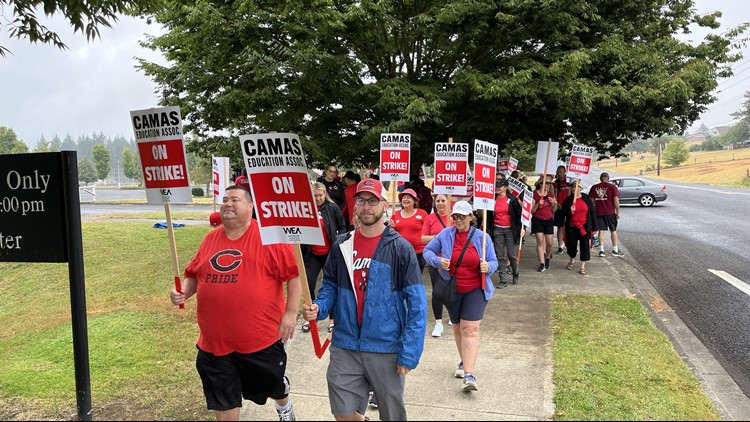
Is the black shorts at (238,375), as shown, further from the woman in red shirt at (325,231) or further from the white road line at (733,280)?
the white road line at (733,280)

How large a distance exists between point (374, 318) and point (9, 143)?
8336cm

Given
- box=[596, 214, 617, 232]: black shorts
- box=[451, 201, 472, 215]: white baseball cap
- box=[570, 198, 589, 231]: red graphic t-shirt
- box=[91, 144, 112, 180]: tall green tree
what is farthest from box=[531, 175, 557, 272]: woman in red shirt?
box=[91, 144, 112, 180]: tall green tree

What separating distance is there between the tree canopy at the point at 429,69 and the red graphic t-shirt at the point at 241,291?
6121 mm

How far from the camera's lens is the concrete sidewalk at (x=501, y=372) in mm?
4641

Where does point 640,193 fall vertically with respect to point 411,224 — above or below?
below

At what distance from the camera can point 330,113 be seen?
11281 millimetres

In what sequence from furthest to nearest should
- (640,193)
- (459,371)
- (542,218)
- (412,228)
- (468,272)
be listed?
(640,193)
(542,218)
(412,228)
(459,371)
(468,272)

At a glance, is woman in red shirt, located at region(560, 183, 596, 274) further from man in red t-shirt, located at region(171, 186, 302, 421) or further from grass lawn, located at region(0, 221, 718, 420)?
man in red t-shirt, located at region(171, 186, 302, 421)

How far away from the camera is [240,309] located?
3533 mm

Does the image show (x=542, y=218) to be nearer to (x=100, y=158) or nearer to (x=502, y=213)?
(x=502, y=213)

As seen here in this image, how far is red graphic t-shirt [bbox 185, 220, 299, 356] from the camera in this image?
354 cm

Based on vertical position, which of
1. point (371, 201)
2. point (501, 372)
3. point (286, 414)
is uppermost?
point (371, 201)

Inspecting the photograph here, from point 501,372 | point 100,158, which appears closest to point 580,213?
point 501,372

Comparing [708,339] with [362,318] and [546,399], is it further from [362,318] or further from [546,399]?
[362,318]
